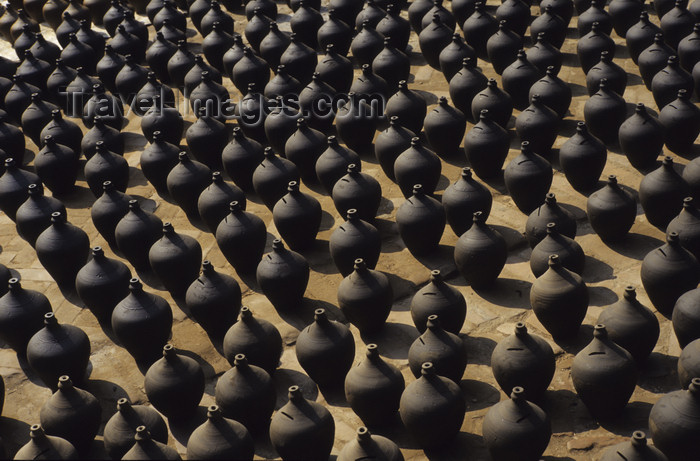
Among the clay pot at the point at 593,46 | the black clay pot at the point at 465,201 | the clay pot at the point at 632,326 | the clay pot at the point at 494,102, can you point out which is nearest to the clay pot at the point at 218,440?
the clay pot at the point at 632,326

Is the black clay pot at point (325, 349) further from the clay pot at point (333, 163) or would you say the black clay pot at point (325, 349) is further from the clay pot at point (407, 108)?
the clay pot at point (407, 108)

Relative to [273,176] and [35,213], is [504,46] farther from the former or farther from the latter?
[35,213]

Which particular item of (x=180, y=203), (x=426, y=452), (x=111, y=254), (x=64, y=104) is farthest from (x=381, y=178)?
(x=64, y=104)

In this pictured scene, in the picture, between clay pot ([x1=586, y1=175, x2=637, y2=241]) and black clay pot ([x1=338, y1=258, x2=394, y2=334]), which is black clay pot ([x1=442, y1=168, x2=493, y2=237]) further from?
black clay pot ([x1=338, y1=258, x2=394, y2=334])

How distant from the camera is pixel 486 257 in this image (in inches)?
432

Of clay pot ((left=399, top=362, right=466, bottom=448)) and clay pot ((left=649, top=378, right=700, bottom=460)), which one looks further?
clay pot ((left=399, top=362, right=466, bottom=448))

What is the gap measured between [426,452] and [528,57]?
348 inches

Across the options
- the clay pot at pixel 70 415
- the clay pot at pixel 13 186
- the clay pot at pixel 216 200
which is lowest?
the clay pot at pixel 13 186

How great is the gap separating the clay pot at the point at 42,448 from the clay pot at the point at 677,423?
228 inches

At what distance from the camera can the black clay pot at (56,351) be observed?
10.1 metres

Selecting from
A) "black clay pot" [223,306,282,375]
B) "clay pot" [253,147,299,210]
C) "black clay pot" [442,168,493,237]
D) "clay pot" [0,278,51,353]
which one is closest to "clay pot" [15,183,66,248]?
"clay pot" [0,278,51,353]

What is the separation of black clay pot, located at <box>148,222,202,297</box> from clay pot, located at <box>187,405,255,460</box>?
3388mm

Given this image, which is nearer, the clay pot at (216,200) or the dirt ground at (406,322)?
the dirt ground at (406,322)

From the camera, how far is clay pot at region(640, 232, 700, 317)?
33.3ft
